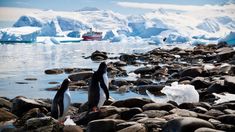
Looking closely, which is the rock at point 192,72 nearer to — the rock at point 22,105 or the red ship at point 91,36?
the rock at point 22,105

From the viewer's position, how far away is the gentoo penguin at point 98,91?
5707mm

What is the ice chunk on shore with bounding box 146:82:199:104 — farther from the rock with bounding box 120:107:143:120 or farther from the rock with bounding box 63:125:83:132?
the rock with bounding box 63:125:83:132

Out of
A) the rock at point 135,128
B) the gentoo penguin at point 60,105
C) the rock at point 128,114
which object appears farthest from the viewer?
the gentoo penguin at point 60,105

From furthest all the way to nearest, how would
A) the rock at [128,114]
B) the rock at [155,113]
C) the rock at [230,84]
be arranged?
the rock at [230,84] < the rock at [128,114] < the rock at [155,113]

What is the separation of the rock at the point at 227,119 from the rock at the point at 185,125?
1.16ft

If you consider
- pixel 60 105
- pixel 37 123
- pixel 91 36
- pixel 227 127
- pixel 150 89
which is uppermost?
pixel 227 127

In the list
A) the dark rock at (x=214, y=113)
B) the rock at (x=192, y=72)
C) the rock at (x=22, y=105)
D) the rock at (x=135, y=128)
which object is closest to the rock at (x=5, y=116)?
the rock at (x=22, y=105)

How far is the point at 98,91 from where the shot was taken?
19.1 ft

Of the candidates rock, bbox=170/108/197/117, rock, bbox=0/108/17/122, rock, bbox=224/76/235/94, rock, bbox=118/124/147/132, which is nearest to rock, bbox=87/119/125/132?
rock, bbox=118/124/147/132

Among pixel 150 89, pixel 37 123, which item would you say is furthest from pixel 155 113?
pixel 150 89

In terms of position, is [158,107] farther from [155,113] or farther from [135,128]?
[135,128]

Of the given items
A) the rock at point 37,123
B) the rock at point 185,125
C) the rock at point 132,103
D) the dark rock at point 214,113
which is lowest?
the rock at point 37,123

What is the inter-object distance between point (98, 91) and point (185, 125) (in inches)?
75.5

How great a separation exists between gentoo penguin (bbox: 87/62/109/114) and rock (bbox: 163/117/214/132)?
4.86ft
